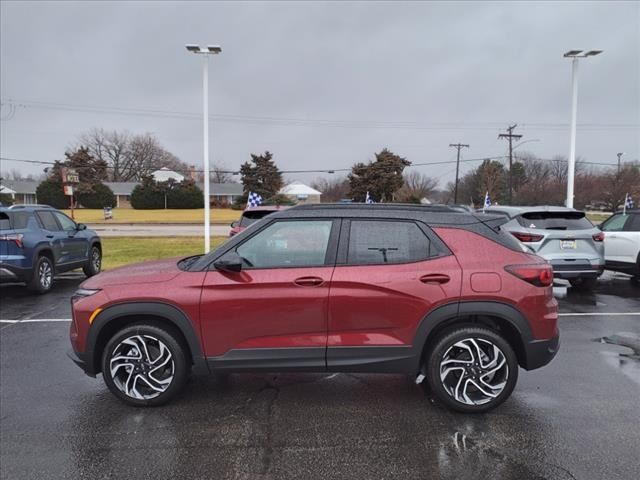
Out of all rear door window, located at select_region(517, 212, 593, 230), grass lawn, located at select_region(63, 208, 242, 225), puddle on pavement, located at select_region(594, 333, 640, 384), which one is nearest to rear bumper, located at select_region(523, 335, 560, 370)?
puddle on pavement, located at select_region(594, 333, 640, 384)

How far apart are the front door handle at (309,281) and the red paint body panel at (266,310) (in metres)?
0.02

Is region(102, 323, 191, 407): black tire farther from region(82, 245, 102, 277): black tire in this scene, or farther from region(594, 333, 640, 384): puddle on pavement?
region(82, 245, 102, 277): black tire

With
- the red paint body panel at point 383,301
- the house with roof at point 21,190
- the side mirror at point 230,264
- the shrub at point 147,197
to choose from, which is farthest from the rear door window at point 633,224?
the house with roof at point 21,190

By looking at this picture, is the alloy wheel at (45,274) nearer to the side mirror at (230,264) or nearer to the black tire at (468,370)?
the side mirror at (230,264)

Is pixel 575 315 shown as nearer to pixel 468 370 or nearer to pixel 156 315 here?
pixel 468 370

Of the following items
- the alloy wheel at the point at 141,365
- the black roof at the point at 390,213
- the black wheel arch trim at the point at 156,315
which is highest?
the black roof at the point at 390,213

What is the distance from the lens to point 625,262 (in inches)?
364

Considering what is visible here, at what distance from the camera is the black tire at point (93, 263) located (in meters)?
10.6

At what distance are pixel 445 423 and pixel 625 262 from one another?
7.94 metres

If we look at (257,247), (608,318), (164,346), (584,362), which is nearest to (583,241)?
(608,318)

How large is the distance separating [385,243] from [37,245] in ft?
24.7

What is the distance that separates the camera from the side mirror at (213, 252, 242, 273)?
3.51 m

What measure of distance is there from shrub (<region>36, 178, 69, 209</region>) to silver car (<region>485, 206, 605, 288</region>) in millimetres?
62898

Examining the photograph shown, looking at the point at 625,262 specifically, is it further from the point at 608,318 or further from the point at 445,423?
the point at 445,423
